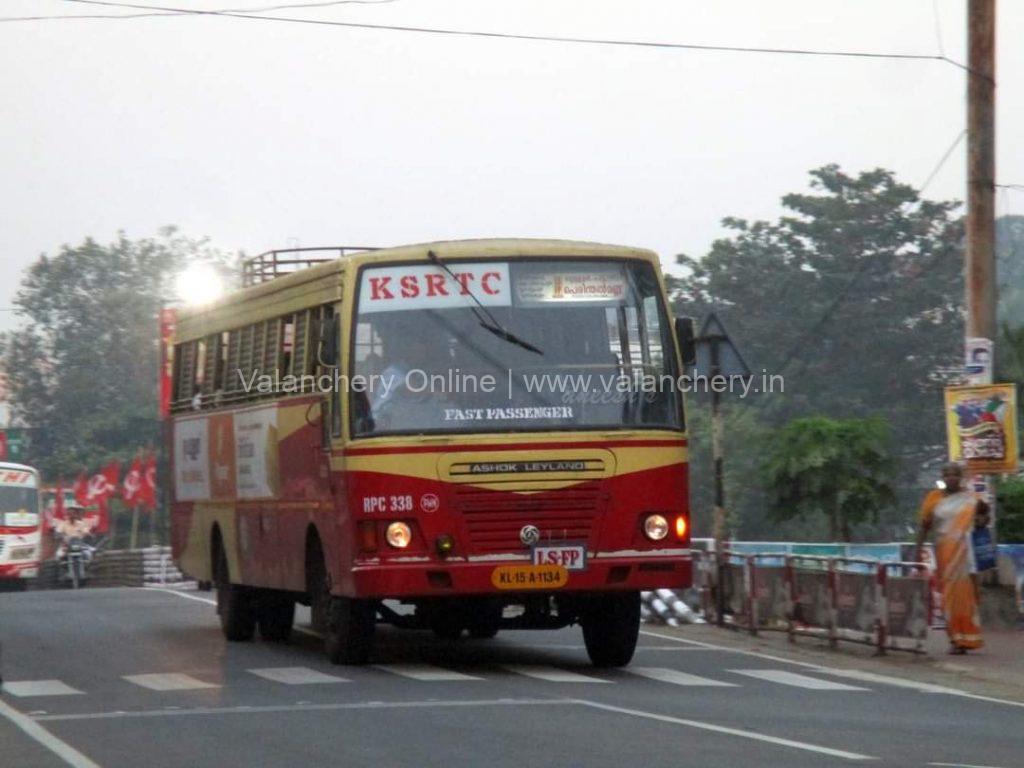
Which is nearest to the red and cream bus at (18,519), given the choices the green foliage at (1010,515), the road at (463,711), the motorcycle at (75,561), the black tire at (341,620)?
the motorcycle at (75,561)

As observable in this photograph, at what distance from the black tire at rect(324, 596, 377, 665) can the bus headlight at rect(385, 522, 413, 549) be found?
1.03 m

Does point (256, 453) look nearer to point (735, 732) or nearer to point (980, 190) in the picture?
point (980, 190)

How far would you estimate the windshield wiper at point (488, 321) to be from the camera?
1636 centimetres

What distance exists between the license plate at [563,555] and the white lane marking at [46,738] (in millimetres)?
3921

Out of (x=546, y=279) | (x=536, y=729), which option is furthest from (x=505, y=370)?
(x=536, y=729)

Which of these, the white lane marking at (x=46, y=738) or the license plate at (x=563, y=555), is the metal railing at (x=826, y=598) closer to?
the license plate at (x=563, y=555)

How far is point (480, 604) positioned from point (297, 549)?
7.44 feet

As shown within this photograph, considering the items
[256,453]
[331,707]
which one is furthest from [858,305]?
[331,707]

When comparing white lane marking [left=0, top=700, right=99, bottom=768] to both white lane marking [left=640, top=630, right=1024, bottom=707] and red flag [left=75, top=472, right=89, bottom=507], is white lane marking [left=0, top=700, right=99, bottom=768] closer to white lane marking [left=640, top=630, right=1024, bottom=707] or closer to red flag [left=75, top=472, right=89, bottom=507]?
white lane marking [left=640, top=630, right=1024, bottom=707]

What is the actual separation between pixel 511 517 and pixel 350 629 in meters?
1.89

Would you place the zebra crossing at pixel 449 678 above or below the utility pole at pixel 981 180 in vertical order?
below

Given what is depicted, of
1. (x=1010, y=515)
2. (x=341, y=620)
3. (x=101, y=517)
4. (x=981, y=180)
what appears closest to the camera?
(x=341, y=620)

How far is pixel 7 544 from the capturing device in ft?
157

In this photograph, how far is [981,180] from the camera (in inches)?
842
